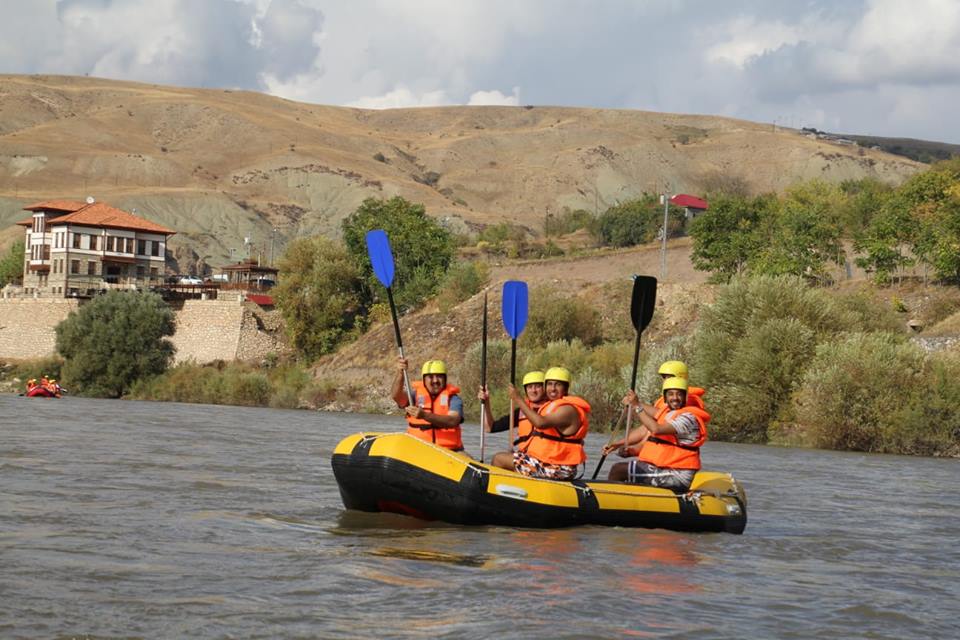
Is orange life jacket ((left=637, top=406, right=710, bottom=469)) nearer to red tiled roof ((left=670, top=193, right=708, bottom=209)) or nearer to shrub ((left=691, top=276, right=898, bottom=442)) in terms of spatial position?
shrub ((left=691, top=276, right=898, bottom=442))

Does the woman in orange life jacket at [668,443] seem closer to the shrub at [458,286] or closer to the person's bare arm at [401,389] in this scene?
the person's bare arm at [401,389]

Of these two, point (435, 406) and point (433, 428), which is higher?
point (435, 406)

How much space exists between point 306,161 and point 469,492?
137590 millimetres

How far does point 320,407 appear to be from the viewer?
4953cm

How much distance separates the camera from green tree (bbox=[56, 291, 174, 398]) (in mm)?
55469

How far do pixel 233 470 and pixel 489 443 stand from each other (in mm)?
9479

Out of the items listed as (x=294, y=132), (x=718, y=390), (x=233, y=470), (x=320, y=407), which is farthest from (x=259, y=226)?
(x=233, y=470)

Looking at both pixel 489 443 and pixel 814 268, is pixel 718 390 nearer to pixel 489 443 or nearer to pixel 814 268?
pixel 489 443

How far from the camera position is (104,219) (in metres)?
81.0

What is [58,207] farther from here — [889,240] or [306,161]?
[306,161]

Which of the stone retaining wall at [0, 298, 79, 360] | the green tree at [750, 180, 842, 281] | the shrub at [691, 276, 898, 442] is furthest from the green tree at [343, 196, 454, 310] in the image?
the shrub at [691, 276, 898, 442]

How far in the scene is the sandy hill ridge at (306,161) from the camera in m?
128

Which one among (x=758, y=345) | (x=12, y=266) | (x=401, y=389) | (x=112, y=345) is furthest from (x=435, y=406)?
(x=12, y=266)

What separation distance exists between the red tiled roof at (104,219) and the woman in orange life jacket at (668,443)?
6810 centimetres
